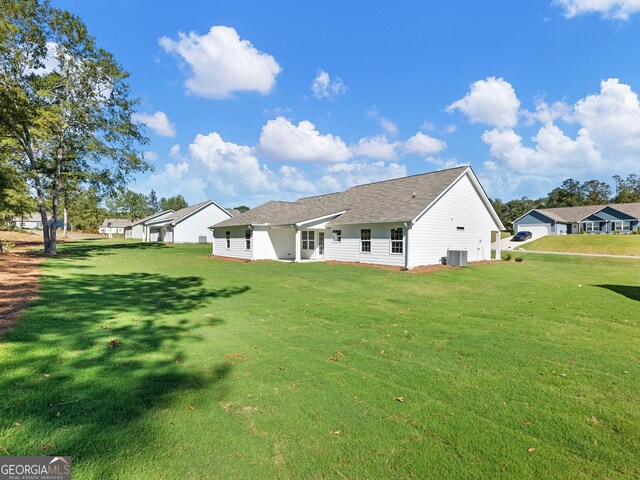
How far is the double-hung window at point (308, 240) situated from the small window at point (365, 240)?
13.7 ft

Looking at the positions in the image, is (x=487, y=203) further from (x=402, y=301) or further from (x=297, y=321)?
(x=297, y=321)

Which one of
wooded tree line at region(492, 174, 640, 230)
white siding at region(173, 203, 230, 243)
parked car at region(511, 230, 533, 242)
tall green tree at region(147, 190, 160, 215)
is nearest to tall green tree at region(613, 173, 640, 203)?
wooded tree line at region(492, 174, 640, 230)

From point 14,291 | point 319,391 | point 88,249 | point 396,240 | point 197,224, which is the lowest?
point 319,391

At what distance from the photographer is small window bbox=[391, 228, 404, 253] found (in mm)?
17750

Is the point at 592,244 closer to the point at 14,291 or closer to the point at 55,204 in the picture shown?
the point at 14,291

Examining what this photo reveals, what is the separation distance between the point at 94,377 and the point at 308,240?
19214 mm

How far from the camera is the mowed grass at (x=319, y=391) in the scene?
108 inches

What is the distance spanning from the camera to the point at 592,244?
3400cm

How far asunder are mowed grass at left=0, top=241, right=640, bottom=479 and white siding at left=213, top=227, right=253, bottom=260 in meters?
15.6

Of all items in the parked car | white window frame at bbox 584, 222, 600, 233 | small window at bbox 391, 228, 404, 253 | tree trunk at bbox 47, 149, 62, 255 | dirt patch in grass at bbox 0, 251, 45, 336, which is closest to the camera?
dirt patch in grass at bbox 0, 251, 45, 336

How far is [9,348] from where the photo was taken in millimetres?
4461

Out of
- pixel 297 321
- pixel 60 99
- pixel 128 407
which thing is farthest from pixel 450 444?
pixel 60 99

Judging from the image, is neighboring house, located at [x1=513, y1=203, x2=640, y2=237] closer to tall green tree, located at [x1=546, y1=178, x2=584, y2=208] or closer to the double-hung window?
tall green tree, located at [x1=546, y1=178, x2=584, y2=208]

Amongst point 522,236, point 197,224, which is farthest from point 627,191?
point 197,224
